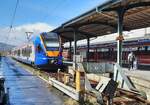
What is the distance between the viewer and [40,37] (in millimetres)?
27875

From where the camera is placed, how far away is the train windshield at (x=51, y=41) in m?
27.4

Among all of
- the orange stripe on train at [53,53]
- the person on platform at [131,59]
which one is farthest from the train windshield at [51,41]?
the person on platform at [131,59]

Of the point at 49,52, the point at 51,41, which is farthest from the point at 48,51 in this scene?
the point at 51,41

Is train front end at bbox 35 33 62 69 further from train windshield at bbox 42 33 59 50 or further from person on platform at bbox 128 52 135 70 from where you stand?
person on platform at bbox 128 52 135 70

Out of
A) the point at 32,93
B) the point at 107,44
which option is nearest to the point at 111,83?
the point at 32,93

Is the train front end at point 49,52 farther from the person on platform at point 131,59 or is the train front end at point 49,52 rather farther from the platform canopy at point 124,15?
the person on platform at point 131,59

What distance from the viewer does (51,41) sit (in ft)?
91.0

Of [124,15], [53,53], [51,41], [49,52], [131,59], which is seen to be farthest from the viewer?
[131,59]

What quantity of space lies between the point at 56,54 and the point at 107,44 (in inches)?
608

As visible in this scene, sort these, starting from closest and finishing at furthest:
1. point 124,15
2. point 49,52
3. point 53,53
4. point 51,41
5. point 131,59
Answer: point 124,15, point 49,52, point 53,53, point 51,41, point 131,59

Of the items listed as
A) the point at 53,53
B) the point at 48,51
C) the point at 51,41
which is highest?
the point at 51,41

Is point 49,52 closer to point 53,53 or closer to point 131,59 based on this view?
point 53,53

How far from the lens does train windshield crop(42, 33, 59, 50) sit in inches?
1080

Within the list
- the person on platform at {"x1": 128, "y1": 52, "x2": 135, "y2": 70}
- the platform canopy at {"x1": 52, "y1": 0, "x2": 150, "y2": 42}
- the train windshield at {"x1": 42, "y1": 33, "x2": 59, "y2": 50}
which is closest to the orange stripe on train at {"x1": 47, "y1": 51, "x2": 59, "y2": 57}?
the train windshield at {"x1": 42, "y1": 33, "x2": 59, "y2": 50}
